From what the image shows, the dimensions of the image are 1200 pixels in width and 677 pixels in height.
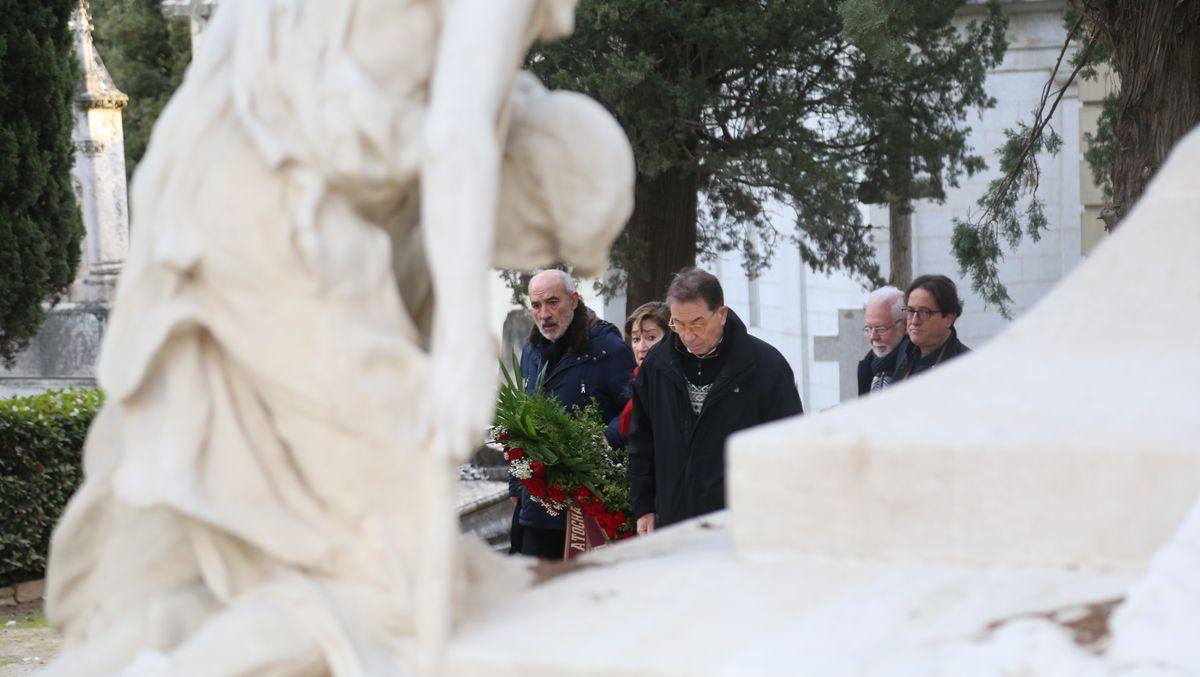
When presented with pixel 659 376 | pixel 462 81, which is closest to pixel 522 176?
pixel 462 81

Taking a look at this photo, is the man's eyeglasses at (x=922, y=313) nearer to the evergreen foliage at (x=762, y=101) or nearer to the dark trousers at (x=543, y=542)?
the dark trousers at (x=543, y=542)

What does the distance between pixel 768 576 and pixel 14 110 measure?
8029mm

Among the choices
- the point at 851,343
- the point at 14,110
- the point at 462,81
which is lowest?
the point at 851,343

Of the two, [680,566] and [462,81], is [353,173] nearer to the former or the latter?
[462,81]

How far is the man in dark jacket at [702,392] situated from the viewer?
18.2 ft

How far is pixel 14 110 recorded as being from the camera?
9742 mm

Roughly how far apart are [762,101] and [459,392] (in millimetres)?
9152

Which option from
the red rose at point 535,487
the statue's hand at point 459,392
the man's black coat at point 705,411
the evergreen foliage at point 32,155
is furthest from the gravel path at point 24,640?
the statue's hand at point 459,392

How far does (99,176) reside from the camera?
59.6 feet

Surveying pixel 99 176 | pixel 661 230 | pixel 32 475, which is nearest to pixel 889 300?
pixel 661 230

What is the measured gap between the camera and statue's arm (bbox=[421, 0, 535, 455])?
2.70m

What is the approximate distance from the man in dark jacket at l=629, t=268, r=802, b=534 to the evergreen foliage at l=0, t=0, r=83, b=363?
18.0 feet

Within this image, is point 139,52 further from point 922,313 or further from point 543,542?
point 922,313

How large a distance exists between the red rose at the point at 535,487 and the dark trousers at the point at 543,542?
1.16 feet
